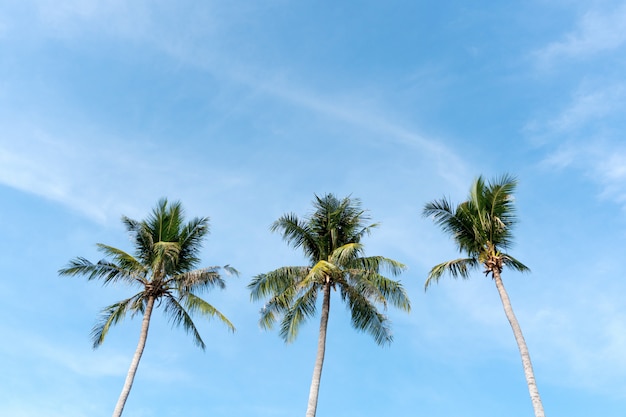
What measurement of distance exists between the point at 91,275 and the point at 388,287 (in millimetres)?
13462

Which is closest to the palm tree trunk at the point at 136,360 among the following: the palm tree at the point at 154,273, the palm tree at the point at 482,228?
the palm tree at the point at 154,273

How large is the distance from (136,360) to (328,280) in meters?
8.66

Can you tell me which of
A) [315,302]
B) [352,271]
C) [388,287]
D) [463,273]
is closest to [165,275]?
[315,302]

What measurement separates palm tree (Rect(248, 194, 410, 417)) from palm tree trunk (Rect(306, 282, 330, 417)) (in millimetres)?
40

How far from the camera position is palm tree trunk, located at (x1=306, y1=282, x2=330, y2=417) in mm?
20714

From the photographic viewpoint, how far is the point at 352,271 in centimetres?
2333

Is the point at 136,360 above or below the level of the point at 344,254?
below

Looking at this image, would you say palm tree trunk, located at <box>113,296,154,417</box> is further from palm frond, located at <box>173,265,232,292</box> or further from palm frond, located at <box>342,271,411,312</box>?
palm frond, located at <box>342,271,411,312</box>

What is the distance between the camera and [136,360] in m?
22.6

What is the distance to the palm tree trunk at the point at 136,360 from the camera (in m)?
21.2

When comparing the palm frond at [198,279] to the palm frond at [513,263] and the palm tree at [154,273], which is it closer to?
the palm tree at [154,273]

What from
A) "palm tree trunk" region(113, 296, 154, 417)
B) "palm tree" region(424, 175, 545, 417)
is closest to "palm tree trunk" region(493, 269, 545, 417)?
"palm tree" region(424, 175, 545, 417)

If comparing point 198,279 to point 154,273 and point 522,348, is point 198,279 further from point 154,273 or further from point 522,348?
point 522,348

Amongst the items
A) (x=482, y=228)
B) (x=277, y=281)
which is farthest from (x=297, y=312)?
(x=482, y=228)
